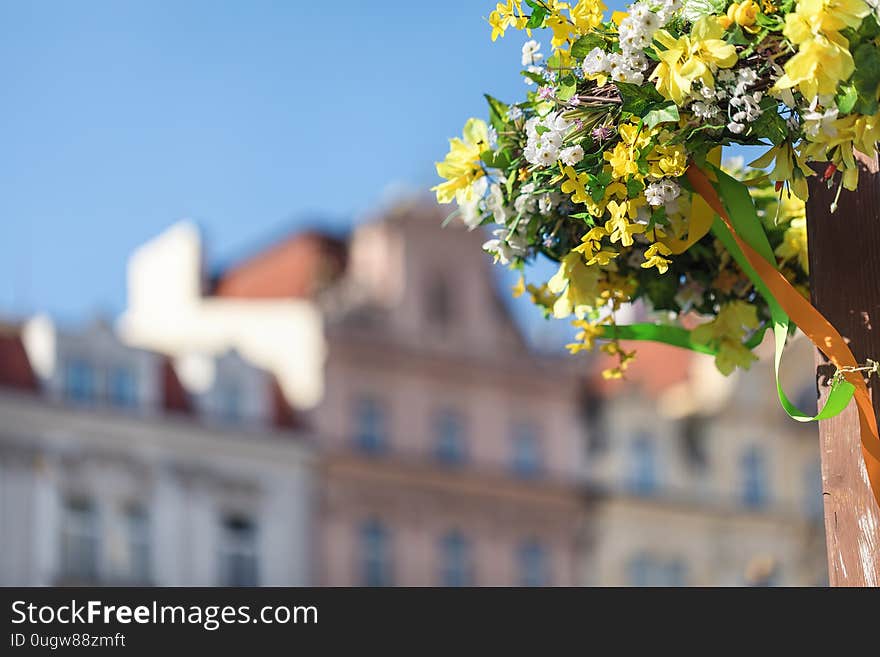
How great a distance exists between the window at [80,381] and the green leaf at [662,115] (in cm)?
2381

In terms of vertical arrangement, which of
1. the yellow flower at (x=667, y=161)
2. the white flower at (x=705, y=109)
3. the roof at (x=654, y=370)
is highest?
the roof at (x=654, y=370)

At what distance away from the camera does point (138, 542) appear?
25.8 m

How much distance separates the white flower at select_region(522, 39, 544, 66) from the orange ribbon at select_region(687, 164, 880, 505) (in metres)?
0.37

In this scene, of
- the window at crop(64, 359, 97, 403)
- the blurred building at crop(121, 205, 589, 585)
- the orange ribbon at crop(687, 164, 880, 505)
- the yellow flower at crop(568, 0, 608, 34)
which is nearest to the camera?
the orange ribbon at crop(687, 164, 880, 505)

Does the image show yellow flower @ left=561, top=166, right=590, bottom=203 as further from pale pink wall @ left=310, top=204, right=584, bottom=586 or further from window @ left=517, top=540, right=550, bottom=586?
window @ left=517, top=540, right=550, bottom=586

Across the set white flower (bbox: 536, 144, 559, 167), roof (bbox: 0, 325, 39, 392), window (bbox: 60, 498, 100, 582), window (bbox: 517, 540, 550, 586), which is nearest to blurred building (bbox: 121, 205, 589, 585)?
window (bbox: 517, 540, 550, 586)

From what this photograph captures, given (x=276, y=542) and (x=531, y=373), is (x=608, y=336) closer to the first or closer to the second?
(x=276, y=542)

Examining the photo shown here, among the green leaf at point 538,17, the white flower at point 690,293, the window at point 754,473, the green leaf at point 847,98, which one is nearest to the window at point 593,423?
the window at point 754,473

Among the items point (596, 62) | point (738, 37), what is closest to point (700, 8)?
point (738, 37)

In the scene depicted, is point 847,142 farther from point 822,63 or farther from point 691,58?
point 691,58

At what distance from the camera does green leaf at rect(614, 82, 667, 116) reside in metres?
2.98

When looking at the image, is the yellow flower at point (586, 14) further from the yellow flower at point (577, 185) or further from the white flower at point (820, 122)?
the white flower at point (820, 122)

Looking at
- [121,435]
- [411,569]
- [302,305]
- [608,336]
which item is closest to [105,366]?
[121,435]

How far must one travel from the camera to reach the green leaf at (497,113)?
3457 millimetres
